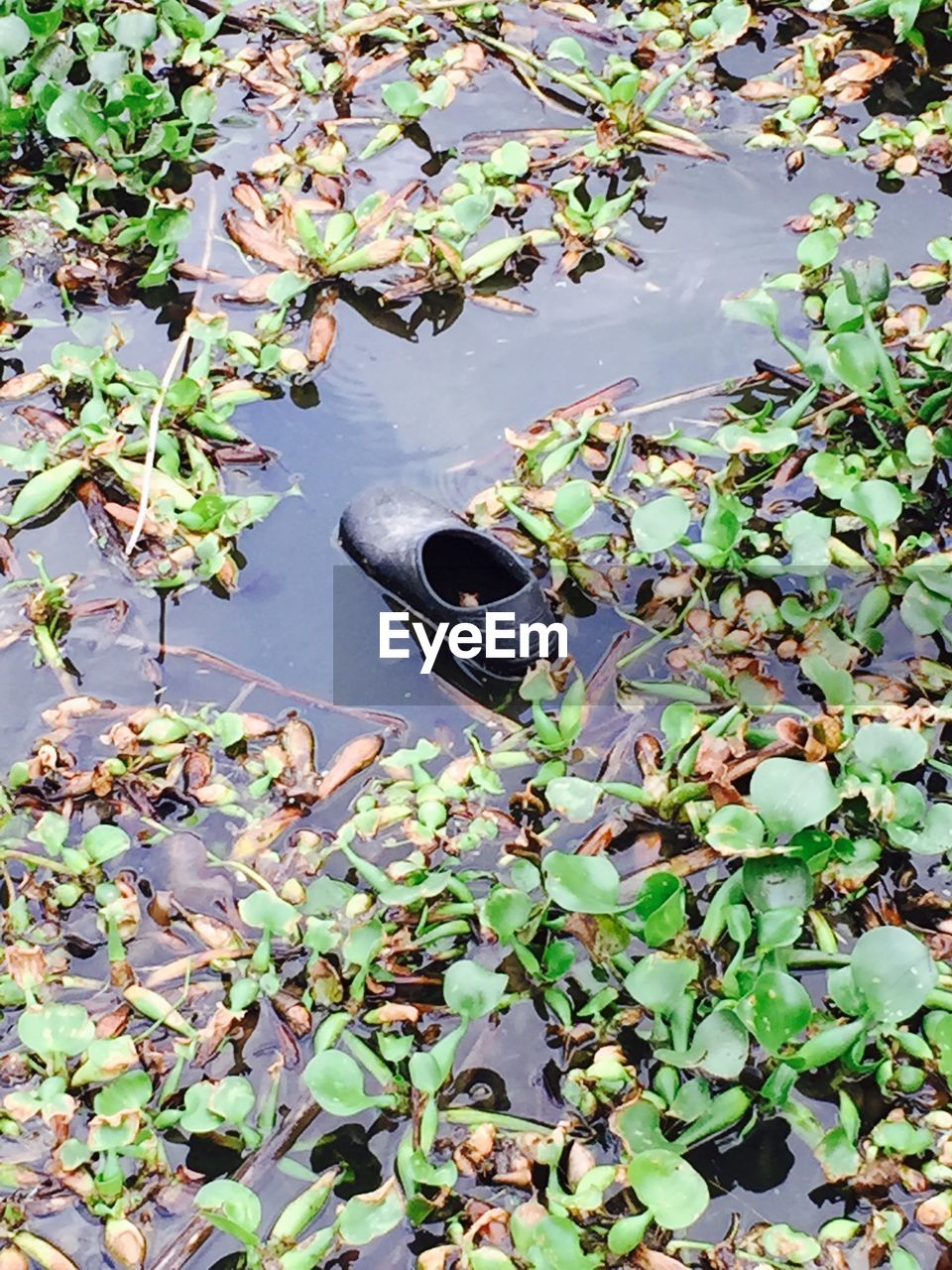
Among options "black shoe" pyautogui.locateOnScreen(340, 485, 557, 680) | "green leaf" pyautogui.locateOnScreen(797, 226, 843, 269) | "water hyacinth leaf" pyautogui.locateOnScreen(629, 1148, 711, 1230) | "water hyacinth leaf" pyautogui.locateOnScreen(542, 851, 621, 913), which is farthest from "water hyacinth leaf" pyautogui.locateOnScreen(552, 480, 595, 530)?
"water hyacinth leaf" pyautogui.locateOnScreen(629, 1148, 711, 1230)

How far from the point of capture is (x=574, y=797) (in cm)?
202

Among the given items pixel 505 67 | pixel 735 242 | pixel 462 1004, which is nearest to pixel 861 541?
pixel 735 242

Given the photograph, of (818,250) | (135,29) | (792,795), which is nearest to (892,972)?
(792,795)

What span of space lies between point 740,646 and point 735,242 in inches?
43.7

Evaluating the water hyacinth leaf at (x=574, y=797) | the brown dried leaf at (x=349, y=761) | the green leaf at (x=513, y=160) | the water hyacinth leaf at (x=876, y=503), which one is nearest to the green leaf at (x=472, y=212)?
the green leaf at (x=513, y=160)

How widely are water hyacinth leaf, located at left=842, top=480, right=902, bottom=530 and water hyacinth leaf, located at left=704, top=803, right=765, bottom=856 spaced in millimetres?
610

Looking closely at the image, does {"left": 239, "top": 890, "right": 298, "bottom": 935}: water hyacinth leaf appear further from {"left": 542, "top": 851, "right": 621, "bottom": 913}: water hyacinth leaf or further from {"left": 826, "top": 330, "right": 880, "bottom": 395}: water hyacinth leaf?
{"left": 826, "top": 330, "right": 880, "bottom": 395}: water hyacinth leaf

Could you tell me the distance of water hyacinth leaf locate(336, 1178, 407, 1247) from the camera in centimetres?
169

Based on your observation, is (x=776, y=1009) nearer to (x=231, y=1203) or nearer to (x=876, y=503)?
(x=231, y=1203)

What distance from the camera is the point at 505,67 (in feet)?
11.0

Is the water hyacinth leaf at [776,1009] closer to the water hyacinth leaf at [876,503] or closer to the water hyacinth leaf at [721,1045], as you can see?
the water hyacinth leaf at [721,1045]

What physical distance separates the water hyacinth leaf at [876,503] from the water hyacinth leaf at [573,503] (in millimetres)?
442

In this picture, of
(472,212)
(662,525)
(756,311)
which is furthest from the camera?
(472,212)

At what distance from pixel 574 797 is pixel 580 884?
20 centimetres
